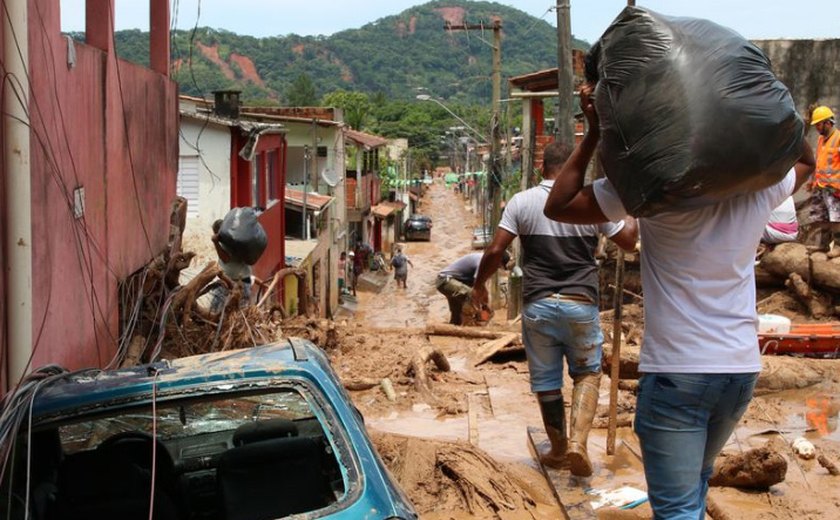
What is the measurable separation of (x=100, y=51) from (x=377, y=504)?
5487mm

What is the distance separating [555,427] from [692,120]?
123 inches

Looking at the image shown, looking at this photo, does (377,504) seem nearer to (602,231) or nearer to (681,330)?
(681,330)

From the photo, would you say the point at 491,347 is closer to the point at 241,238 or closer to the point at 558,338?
the point at 241,238

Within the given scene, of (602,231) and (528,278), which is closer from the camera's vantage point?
(602,231)

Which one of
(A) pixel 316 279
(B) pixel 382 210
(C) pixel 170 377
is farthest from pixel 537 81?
(B) pixel 382 210

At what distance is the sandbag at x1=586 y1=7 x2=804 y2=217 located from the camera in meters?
3.17

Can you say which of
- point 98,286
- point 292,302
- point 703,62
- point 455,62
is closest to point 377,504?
point 703,62

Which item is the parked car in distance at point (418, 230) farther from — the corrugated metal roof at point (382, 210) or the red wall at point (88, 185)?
the red wall at point (88, 185)

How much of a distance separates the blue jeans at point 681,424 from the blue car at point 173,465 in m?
0.83

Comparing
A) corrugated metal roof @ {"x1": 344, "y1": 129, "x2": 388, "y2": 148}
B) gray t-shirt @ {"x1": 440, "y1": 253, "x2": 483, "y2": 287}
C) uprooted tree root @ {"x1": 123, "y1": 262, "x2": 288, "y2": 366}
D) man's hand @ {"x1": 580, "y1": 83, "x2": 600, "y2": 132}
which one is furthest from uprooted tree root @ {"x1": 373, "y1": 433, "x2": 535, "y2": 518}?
corrugated metal roof @ {"x1": 344, "y1": 129, "x2": 388, "y2": 148}

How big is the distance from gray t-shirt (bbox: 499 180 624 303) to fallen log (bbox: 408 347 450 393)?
3.25 meters

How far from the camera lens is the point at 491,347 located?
35.6ft

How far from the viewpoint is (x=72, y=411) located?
11.4ft

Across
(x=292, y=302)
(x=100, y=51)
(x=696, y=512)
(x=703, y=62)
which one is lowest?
(x=292, y=302)
